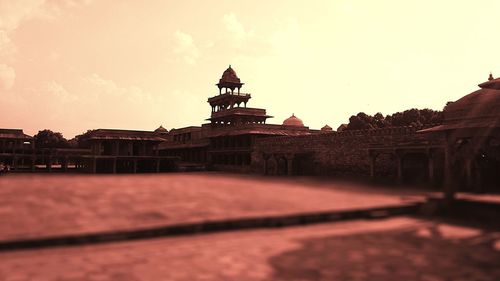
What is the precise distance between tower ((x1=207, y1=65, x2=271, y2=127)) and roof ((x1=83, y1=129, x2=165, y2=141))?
8.53 m

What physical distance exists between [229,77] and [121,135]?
48.0 feet

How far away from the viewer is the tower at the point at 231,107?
136 feet

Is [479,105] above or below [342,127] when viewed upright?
below

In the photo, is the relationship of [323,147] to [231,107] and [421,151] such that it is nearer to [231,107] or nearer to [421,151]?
[421,151]

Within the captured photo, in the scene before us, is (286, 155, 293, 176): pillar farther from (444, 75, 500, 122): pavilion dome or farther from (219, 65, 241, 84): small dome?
(219, 65, 241, 84): small dome

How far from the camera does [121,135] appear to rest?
36.2 m

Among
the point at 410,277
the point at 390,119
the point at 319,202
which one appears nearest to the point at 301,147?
the point at 319,202

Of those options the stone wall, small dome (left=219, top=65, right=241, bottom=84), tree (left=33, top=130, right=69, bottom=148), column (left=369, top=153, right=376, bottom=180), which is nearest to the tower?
small dome (left=219, top=65, right=241, bottom=84)

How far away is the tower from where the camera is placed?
4144 centimetres

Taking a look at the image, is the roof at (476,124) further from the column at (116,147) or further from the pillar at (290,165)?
the column at (116,147)

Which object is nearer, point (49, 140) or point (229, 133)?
point (229, 133)

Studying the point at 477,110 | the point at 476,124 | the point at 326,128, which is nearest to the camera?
the point at 476,124

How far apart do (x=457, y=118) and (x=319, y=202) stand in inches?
313

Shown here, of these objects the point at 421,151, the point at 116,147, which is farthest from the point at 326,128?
the point at 421,151
